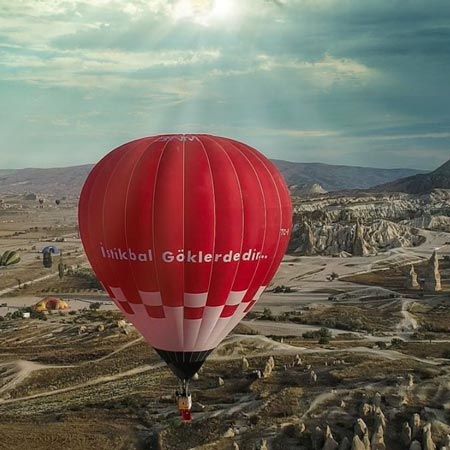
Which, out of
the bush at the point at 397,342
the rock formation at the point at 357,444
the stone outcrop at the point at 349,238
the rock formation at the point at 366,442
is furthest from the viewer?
the stone outcrop at the point at 349,238

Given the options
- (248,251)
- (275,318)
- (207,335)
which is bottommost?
(275,318)

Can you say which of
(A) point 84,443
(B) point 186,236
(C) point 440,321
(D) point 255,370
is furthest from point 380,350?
(B) point 186,236

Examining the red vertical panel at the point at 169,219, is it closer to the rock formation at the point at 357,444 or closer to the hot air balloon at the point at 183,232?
the hot air balloon at the point at 183,232

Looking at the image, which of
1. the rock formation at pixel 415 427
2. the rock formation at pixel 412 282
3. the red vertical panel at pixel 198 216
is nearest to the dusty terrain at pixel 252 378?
the rock formation at pixel 415 427

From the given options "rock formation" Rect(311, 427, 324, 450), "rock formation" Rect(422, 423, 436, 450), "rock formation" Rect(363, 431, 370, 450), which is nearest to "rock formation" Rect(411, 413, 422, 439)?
"rock formation" Rect(422, 423, 436, 450)


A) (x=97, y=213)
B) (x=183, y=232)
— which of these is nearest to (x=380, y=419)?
(x=183, y=232)

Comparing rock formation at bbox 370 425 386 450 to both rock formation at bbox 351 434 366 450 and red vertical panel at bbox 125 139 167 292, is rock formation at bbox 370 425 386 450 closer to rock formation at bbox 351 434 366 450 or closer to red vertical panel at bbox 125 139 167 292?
rock formation at bbox 351 434 366 450

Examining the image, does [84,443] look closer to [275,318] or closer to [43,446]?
[43,446]
